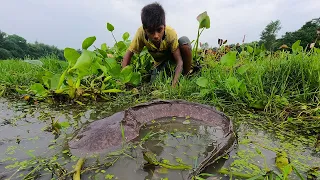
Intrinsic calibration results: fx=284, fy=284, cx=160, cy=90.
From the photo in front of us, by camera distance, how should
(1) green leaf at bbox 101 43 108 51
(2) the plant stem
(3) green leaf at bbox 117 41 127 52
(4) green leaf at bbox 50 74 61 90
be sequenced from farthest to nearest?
(1) green leaf at bbox 101 43 108 51, (3) green leaf at bbox 117 41 127 52, (4) green leaf at bbox 50 74 61 90, (2) the plant stem

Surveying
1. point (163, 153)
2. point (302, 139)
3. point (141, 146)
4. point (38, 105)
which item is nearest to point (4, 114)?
point (38, 105)

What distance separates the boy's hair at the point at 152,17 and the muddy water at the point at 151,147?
3.13 feet

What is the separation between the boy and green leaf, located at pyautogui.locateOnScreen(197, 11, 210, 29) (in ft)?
0.83

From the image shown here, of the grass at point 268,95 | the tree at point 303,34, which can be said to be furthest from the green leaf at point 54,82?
the tree at point 303,34

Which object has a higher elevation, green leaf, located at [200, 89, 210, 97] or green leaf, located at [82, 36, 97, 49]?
green leaf, located at [82, 36, 97, 49]

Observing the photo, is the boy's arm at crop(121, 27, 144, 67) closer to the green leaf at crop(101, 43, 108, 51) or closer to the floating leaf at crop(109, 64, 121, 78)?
the floating leaf at crop(109, 64, 121, 78)

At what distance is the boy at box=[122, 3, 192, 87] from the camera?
2.55 metres

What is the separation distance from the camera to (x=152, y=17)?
2.51m

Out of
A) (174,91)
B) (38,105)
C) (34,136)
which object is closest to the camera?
(34,136)

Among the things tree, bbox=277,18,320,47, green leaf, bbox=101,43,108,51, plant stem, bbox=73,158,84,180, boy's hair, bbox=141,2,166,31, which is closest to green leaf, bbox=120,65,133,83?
boy's hair, bbox=141,2,166,31

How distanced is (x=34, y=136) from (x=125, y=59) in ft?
5.13

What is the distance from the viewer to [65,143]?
1.50m

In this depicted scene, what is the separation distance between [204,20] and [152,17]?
76 cm

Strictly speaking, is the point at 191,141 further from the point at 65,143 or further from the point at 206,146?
the point at 65,143
